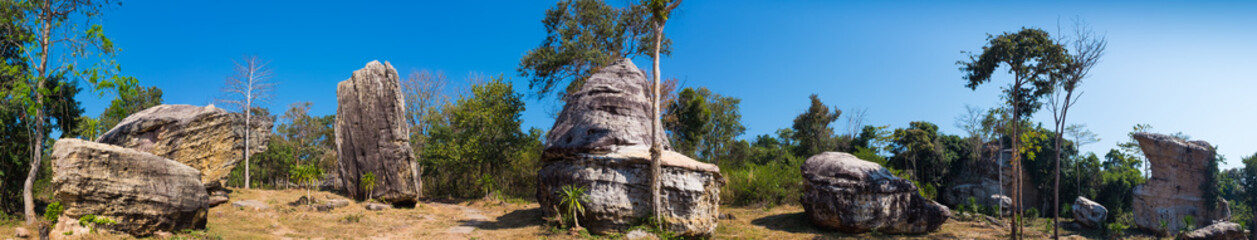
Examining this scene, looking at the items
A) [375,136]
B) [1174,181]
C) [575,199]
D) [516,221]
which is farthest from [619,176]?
[1174,181]

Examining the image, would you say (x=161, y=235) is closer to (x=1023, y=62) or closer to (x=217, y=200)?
(x=217, y=200)

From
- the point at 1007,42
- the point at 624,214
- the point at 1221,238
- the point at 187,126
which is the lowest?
the point at 1221,238

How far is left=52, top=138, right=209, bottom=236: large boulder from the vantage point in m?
10.8

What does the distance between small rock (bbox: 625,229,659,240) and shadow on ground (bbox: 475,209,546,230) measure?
312 centimetres

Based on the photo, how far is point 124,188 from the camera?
11.5m

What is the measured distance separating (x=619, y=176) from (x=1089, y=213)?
21122 mm

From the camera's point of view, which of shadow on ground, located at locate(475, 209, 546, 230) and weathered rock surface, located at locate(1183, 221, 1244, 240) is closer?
shadow on ground, located at locate(475, 209, 546, 230)

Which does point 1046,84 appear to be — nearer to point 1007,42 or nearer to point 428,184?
point 1007,42

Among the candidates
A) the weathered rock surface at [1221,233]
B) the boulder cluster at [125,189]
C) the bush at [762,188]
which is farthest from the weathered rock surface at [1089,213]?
the boulder cluster at [125,189]

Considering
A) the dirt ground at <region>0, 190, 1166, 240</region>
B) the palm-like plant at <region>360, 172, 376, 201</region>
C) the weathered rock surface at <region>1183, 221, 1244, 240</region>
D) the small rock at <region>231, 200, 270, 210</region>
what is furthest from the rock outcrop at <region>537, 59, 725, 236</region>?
the weathered rock surface at <region>1183, 221, 1244, 240</region>

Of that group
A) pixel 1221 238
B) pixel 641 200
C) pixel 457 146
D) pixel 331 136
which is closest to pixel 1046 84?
pixel 1221 238

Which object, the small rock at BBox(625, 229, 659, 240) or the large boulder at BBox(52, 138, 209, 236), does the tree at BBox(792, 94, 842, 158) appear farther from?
the large boulder at BBox(52, 138, 209, 236)

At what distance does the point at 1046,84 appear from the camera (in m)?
17.9

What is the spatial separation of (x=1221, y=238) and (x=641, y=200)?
18380 millimetres
